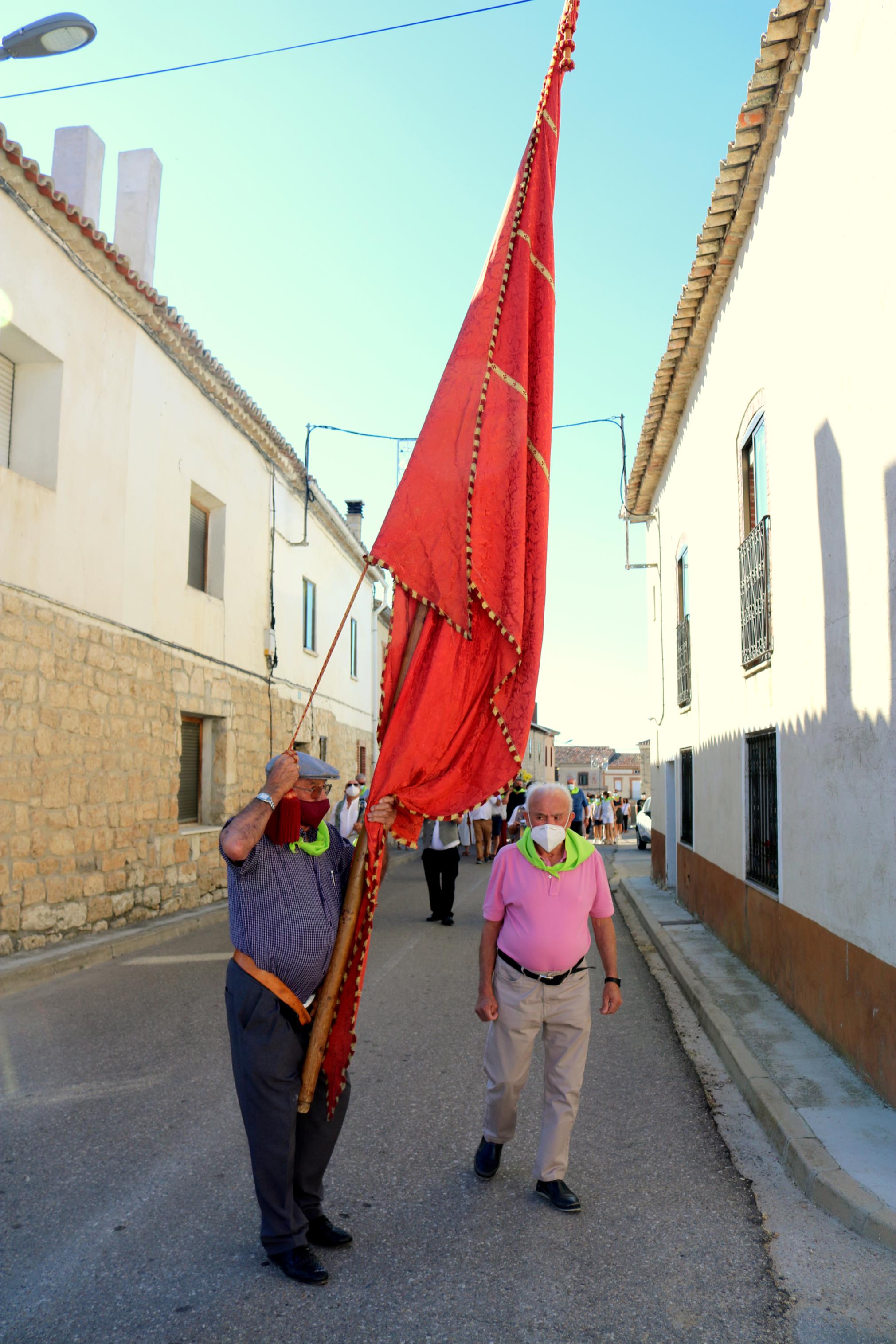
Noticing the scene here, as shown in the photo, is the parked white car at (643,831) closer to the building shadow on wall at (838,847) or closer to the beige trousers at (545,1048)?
the building shadow on wall at (838,847)

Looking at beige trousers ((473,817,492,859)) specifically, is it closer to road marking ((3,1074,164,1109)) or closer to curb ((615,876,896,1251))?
curb ((615,876,896,1251))

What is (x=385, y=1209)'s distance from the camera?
379 centimetres

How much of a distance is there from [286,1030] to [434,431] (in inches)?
85.3

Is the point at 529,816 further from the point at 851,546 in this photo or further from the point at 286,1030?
the point at 851,546

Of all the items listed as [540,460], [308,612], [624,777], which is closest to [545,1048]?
[540,460]

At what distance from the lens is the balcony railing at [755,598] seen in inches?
315

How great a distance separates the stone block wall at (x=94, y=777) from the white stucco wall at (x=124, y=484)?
44 cm

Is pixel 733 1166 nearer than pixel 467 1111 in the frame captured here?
Yes

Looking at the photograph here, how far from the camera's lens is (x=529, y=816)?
4.16m

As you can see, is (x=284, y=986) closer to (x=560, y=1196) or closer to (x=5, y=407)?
(x=560, y=1196)

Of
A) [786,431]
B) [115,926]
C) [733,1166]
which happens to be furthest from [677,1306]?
[115,926]

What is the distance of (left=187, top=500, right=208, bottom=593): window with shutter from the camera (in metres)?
13.7

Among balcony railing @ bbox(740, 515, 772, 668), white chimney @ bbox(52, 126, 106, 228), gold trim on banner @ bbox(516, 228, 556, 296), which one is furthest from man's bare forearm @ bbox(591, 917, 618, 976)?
white chimney @ bbox(52, 126, 106, 228)

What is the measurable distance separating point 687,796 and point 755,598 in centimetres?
502
